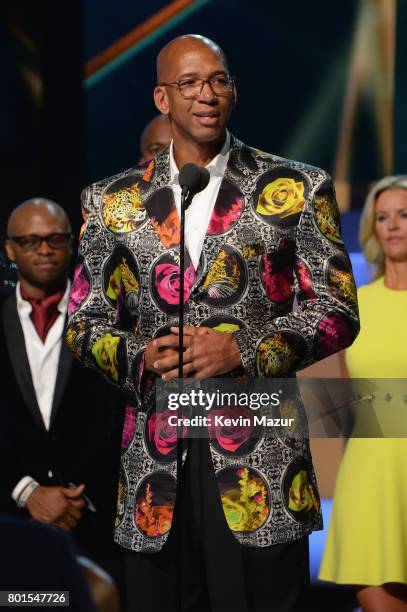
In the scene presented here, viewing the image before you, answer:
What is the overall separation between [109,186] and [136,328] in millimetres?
353

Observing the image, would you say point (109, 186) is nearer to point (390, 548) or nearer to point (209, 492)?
point (209, 492)

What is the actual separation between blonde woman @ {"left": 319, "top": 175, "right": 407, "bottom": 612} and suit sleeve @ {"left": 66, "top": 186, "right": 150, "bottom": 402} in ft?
3.67

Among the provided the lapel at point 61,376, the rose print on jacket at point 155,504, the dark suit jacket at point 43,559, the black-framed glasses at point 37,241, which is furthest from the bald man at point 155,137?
the dark suit jacket at point 43,559

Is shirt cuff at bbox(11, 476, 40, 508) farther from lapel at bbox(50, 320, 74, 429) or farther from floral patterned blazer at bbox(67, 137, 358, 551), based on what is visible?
floral patterned blazer at bbox(67, 137, 358, 551)

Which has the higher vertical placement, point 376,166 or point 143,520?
point 376,166

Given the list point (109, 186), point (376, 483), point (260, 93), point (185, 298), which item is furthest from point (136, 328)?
point (260, 93)

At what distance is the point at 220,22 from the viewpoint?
16.0 feet

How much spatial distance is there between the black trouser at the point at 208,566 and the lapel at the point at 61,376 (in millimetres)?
1048

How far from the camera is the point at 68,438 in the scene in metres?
3.50

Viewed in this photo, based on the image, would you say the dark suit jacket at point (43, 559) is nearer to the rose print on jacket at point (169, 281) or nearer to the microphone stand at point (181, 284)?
the microphone stand at point (181, 284)

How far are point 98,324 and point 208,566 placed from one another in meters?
0.58

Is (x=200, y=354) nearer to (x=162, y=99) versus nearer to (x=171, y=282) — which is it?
(x=171, y=282)

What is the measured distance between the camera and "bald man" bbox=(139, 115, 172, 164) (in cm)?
435

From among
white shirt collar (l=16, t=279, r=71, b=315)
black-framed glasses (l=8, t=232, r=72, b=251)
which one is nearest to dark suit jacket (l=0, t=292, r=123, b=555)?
white shirt collar (l=16, t=279, r=71, b=315)
